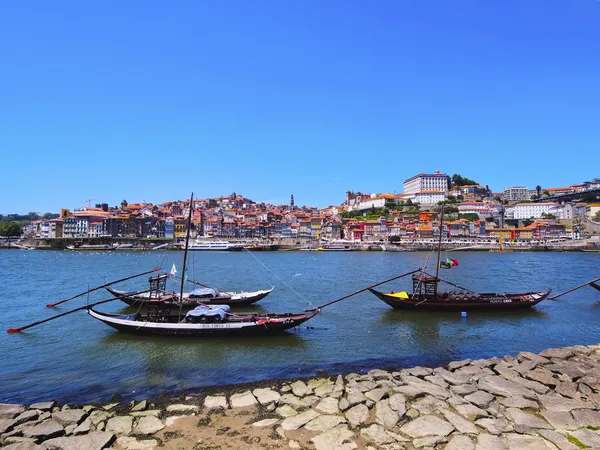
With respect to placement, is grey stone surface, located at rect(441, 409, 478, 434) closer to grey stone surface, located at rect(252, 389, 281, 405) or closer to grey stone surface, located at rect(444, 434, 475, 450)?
grey stone surface, located at rect(444, 434, 475, 450)

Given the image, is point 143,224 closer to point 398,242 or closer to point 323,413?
point 398,242

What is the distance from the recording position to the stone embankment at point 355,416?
7.44 meters

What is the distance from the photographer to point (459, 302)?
21.9 meters

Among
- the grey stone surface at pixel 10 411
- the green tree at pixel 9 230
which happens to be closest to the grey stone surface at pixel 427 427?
the grey stone surface at pixel 10 411

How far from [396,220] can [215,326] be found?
11162cm

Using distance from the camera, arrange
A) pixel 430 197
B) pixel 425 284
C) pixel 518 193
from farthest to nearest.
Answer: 1. pixel 518 193
2. pixel 430 197
3. pixel 425 284

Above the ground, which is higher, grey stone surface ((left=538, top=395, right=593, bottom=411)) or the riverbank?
the riverbank

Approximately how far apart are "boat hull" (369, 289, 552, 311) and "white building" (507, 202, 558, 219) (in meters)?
131

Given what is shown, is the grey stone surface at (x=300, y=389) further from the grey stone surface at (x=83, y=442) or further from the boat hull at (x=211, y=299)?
the boat hull at (x=211, y=299)

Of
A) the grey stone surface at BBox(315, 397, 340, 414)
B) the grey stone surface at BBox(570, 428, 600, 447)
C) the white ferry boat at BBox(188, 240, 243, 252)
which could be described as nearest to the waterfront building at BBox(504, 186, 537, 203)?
the white ferry boat at BBox(188, 240, 243, 252)

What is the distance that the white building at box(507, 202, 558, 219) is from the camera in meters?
134

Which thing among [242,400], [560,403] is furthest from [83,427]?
[560,403]

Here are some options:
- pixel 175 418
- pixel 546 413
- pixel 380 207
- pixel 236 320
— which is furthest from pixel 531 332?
pixel 380 207

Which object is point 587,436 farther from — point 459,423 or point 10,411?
point 10,411
